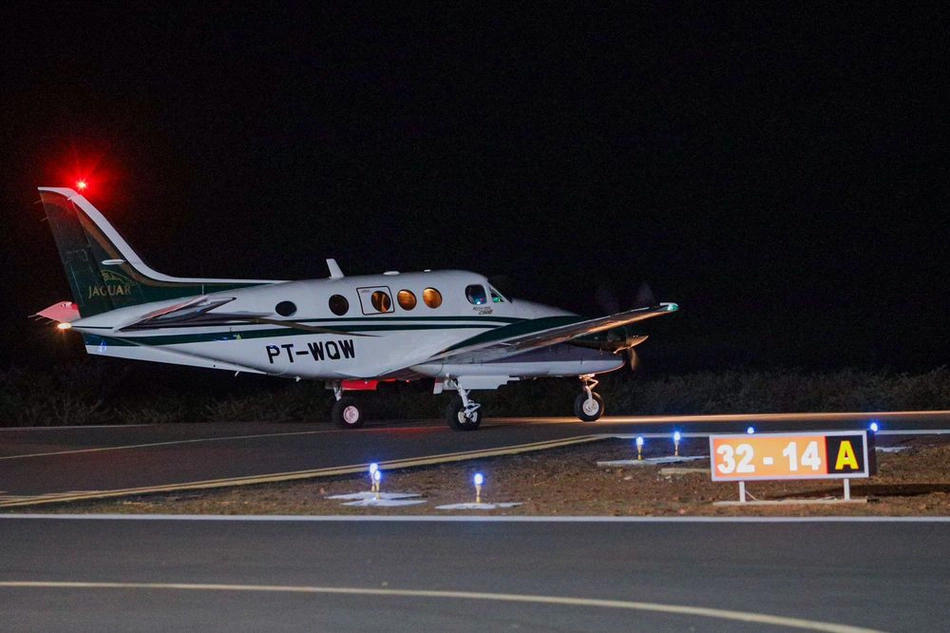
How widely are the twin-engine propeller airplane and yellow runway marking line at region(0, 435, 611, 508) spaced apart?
5.25 metres

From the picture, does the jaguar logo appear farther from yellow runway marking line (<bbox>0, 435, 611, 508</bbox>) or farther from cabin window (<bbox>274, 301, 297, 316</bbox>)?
yellow runway marking line (<bbox>0, 435, 611, 508</bbox>)

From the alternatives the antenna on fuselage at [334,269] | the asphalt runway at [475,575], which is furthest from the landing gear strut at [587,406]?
the asphalt runway at [475,575]

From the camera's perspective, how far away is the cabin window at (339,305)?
2864cm

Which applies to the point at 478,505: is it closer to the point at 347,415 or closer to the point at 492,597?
the point at 492,597

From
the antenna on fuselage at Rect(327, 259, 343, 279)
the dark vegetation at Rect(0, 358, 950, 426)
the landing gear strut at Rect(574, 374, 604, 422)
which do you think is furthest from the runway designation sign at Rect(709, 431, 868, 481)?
the dark vegetation at Rect(0, 358, 950, 426)

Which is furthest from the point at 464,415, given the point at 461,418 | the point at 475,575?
the point at 475,575

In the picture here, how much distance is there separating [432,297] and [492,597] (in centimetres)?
1985

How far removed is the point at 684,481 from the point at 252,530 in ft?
20.6

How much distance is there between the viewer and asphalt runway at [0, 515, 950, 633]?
902cm

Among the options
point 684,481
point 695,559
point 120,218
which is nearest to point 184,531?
point 695,559

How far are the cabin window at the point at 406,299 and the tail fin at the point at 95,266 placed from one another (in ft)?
12.3

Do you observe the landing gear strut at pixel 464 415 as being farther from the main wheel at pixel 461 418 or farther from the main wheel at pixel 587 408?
the main wheel at pixel 587 408

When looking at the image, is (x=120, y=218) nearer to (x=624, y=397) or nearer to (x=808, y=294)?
(x=624, y=397)

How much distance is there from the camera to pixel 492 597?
32.1 feet
